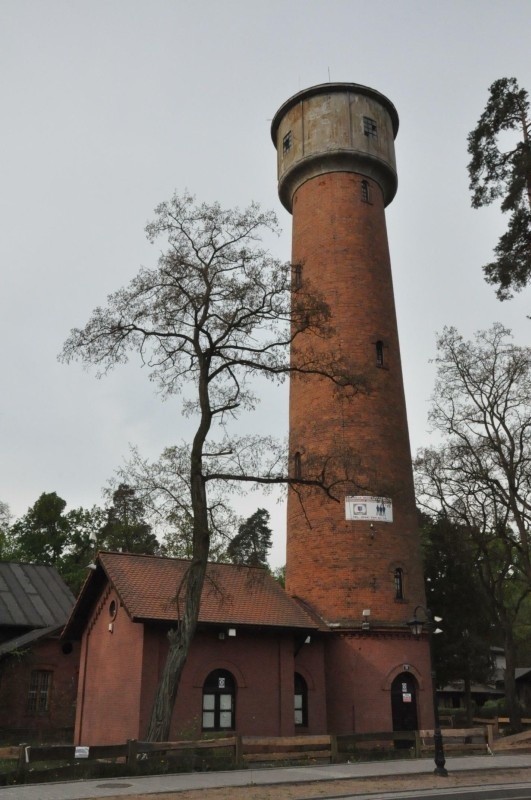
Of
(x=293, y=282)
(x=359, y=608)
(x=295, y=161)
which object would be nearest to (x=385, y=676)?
(x=359, y=608)

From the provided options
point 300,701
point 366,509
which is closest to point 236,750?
point 300,701

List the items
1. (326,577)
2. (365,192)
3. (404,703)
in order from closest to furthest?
(404,703), (326,577), (365,192)

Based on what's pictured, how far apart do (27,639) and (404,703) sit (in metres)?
13.1

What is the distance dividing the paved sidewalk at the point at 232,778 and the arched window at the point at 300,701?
16.9 ft

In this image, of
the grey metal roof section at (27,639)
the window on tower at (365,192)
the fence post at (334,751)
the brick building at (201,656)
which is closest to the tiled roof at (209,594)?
the brick building at (201,656)

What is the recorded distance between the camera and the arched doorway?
21188 millimetres

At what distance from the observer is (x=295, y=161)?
27344 millimetres

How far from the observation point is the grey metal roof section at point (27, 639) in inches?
973

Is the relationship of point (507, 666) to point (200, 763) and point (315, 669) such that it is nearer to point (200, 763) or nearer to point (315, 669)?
point (315, 669)

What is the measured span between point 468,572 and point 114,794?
2492 cm

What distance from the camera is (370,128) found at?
89.4 ft

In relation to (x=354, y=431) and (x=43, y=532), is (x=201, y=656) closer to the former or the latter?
(x=354, y=431)

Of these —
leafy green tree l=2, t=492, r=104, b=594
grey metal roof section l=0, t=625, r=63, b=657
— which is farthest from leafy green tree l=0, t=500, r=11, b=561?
grey metal roof section l=0, t=625, r=63, b=657

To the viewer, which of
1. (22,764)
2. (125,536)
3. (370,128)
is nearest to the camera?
(22,764)
